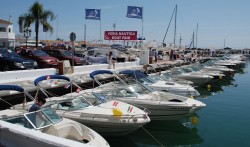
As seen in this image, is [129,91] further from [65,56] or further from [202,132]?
[65,56]

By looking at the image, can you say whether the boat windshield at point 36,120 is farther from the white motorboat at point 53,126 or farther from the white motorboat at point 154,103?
the white motorboat at point 154,103

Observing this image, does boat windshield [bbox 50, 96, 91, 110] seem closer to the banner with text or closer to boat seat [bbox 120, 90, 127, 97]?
boat seat [bbox 120, 90, 127, 97]

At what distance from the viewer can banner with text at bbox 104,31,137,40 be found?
3294 cm

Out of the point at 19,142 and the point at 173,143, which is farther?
the point at 173,143

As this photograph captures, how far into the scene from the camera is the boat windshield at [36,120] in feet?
27.0

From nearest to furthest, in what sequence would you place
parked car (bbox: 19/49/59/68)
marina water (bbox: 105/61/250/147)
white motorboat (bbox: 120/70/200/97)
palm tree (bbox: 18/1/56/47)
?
marina water (bbox: 105/61/250/147) → white motorboat (bbox: 120/70/200/97) → parked car (bbox: 19/49/59/68) → palm tree (bbox: 18/1/56/47)

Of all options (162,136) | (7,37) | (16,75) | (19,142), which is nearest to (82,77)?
(16,75)

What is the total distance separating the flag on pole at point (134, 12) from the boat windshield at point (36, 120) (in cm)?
2438

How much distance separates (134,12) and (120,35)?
323 centimetres

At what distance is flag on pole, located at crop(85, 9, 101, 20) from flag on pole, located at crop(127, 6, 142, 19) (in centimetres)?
374

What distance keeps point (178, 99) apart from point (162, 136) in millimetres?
3270

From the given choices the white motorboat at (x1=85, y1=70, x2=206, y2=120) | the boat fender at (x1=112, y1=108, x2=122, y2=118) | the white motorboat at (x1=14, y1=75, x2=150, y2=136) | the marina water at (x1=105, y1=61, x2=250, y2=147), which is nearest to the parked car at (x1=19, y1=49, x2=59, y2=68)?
the white motorboat at (x1=85, y1=70, x2=206, y2=120)

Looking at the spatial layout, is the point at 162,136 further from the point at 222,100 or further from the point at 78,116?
the point at 222,100

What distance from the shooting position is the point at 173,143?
39.5ft
